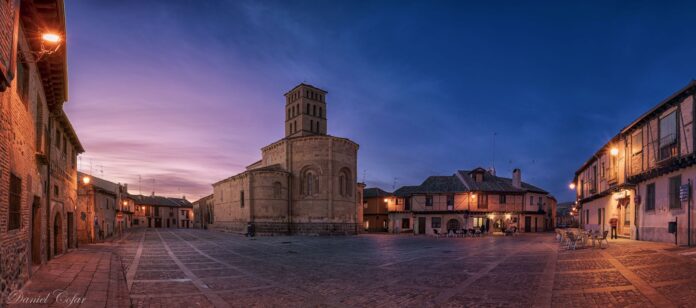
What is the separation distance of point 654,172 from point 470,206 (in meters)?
29.3

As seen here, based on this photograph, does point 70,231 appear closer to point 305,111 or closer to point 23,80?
point 23,80

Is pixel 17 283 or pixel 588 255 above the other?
pixel 17 283

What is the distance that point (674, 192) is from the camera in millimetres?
19516

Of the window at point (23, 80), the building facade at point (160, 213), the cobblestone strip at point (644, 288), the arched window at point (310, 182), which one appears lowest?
the building facade at point (160, 213)

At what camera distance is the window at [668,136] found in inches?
746

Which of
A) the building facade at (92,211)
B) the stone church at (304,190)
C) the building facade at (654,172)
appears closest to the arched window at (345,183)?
the stone church at (304,190)

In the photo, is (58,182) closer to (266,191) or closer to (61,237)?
(61,237)

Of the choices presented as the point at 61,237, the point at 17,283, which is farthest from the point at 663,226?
the point at 61,237

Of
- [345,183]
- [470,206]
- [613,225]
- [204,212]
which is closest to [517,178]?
[470,206]

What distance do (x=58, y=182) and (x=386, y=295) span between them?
15.8 m

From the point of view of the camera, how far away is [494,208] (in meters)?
50.1

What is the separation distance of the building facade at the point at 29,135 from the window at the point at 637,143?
88.7 ft

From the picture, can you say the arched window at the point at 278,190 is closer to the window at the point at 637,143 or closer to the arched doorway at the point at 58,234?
the arched doorway at the point at 58,234

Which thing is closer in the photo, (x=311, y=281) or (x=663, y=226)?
(x=311, y=281)
